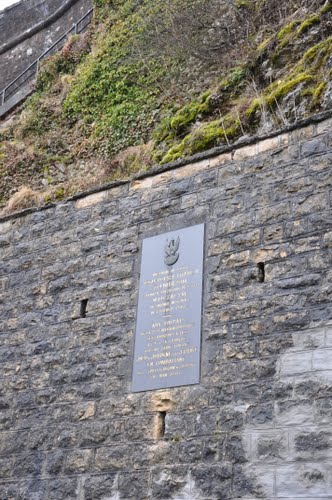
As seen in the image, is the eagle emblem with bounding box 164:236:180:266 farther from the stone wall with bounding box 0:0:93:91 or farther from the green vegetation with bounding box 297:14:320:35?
the stone wall with bounding box 0:0:93:91

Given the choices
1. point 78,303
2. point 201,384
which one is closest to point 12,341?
point 78,303

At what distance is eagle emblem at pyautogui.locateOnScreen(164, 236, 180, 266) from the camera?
23.1ft

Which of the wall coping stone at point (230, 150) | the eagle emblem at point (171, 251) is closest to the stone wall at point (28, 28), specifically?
the wall coping stone at point (230, 150)

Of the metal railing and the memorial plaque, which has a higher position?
the metal railing

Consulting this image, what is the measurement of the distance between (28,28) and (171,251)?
12.6 meters

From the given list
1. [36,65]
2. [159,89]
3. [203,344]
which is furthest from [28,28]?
[203,344]

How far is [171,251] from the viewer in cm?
709

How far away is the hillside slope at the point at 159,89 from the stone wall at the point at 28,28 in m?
2.11

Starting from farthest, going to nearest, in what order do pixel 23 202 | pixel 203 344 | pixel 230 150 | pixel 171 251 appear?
pixel 23 202, pixel 230 150, pixel 171 251, pixel 203 344

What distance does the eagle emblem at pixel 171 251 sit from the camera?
7035 mm

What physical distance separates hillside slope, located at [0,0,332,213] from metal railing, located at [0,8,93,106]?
0.69m

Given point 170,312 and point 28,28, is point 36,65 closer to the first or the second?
point 28,28

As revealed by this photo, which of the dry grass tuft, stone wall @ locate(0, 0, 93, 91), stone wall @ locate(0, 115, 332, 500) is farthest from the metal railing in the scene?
stone wall @ locate(0, 115, 332, 500)

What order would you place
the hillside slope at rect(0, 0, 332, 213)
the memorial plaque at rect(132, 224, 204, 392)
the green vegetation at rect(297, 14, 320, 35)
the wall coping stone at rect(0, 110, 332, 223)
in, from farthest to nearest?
the green vegetation at rect(297, 14, 320, 35)
the hillside slope at rect(0, 0, 332, 213)
the wall coping stone at rect(0, 110, 332, 223)
the memorial plaque at rect(132, 224, 204, 392)
